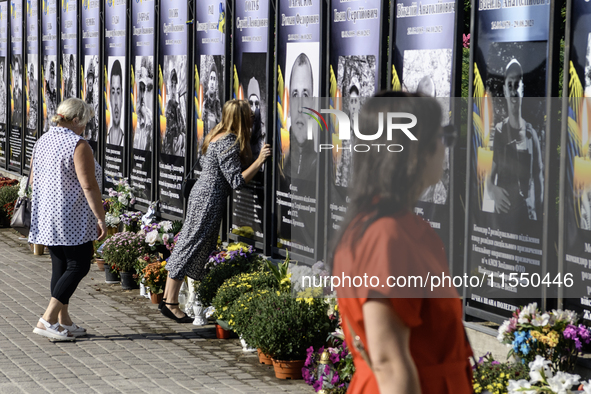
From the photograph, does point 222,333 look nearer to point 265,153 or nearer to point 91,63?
point 265,153

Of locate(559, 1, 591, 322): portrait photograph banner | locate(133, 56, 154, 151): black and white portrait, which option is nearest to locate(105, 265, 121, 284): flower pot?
locate(133, 56, 154, 151): black and white portrait

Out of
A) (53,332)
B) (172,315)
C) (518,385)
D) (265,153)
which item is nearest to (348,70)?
(265,153)

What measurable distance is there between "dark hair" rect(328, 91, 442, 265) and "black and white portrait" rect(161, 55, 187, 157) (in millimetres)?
7327

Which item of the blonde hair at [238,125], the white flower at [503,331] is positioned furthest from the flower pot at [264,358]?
the white flower at [503,331]

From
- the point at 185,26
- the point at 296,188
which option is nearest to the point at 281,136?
the point at 296,188

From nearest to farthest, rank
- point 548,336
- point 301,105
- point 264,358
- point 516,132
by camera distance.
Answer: point 548,336 → point 516,132 → point 264,358 → point 301,105

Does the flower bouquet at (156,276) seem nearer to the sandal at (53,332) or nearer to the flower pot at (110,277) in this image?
the flower pot at (110,277)

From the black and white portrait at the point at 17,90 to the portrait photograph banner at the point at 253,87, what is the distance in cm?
875

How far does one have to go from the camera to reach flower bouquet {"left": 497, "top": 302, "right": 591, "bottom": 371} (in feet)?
15.3

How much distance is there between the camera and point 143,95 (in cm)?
1080

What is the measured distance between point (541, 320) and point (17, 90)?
13.6m

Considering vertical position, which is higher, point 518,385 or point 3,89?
point 3,89

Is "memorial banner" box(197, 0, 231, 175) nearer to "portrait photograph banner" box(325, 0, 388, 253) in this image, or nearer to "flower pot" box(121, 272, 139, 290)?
"flower pot" box(121, 272, 139, 290)

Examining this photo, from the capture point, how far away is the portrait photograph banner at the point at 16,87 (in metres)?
16.3
